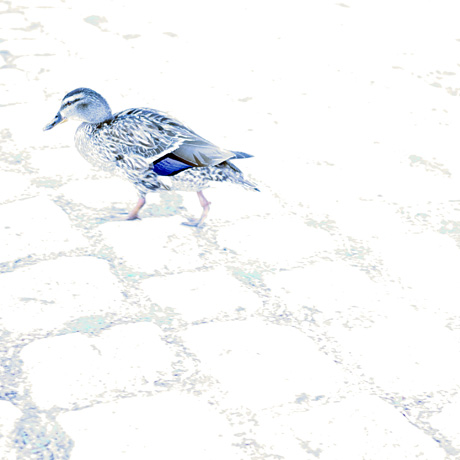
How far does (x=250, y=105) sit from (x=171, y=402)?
305 centimetres

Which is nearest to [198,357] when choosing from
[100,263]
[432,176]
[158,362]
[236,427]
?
[158,362]

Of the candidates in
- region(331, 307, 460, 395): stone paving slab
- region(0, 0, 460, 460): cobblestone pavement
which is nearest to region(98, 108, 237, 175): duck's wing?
region(0, 0, 460, 460): cobblestone pavement

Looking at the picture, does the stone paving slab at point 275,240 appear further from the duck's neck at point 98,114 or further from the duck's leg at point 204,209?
the duck's neck at point 98,114

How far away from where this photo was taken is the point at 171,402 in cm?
263

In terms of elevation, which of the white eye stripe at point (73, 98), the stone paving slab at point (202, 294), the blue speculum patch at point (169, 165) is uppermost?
the white eye stripe at point (73, 98)

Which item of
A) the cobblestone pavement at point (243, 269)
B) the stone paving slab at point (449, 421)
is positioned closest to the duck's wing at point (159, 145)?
the cobblestone pavement at point (243, 269)

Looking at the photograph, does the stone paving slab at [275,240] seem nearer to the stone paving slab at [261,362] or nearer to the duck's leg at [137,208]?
the duck's leg at [137,208]

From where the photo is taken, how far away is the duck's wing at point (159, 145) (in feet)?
11.5

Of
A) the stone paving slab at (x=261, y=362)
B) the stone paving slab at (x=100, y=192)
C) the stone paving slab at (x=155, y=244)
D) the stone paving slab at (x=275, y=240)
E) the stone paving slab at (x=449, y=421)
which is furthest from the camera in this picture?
the stone paving slab at (x=100, y=192)

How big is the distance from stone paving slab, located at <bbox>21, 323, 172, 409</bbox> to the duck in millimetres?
831

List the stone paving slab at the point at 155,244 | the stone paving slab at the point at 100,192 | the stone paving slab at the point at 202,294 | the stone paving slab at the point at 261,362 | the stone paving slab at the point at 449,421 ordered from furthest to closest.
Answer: the stone paving slab at the point at 100,192, the stone paving slab at the point at 155,244, the stone paving slab at the point at 202,294, the stone paving slab at the point at 261,362, the stone paving slab at the point at 449,421

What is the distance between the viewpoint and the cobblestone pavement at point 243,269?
2.56 meters

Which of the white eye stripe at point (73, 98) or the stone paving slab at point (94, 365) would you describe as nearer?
the stone paving slab at point (94, 365)

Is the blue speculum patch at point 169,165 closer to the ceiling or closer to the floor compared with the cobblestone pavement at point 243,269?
closer to the ceiling
